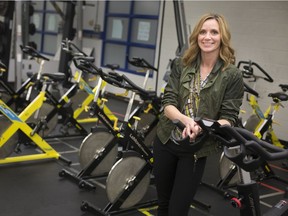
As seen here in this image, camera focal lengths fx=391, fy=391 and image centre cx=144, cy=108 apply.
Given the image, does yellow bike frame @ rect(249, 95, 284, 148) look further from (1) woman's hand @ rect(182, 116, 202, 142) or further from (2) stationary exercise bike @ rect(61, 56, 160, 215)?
(1) woman's hand @ rect(182, 116, 202, 142)

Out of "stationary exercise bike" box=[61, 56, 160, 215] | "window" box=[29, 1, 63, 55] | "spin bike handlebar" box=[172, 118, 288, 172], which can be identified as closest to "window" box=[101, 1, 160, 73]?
"window" box=[29, 1, 63, 55]

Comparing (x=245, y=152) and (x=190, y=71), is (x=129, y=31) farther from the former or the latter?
(x=245, y=152)

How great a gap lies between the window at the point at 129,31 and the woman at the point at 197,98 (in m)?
7.06

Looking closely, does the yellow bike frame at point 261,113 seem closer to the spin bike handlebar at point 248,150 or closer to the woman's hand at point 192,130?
the woman's hand at point 192,130

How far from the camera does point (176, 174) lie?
2.15 metres

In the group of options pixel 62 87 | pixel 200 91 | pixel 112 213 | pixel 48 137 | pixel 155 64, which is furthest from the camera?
pixel 155 64

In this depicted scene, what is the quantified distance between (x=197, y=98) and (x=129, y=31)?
26.0 ft

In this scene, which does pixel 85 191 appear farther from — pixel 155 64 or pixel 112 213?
pixel 155 64

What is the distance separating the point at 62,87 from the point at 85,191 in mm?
3405

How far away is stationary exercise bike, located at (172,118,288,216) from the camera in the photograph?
4.69 ft

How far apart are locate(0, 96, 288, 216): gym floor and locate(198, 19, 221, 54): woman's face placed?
6.25ft

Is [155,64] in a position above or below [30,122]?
above

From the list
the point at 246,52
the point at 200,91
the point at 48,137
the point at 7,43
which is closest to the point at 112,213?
the point at 200,91

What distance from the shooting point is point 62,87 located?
699 cm
